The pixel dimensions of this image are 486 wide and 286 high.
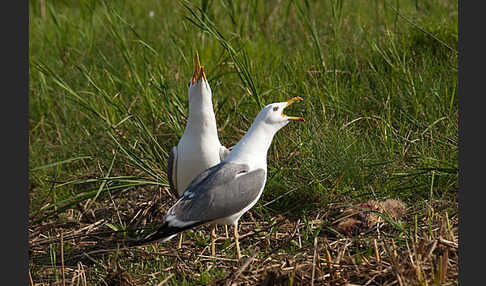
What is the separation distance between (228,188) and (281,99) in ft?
4.96

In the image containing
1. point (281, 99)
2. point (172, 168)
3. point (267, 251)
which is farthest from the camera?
point (281, 99)

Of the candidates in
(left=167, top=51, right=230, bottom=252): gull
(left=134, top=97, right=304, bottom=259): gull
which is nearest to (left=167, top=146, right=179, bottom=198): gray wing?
(left=167, top=51, right=230, bottom=252): gull

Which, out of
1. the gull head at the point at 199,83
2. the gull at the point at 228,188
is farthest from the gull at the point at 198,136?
the gull at the point at 228,188

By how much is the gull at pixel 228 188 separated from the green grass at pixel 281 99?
0.61 m

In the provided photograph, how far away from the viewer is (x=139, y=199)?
16.0 feet

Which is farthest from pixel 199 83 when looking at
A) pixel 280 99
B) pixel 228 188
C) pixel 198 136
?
pixel 280 99

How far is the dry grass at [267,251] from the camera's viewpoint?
10.6 ft

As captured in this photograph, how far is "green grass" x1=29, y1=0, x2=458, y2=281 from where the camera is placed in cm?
429

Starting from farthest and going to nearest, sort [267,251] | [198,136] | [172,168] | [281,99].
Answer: [281,99] < [172,168] < [198,136] < [267,251]

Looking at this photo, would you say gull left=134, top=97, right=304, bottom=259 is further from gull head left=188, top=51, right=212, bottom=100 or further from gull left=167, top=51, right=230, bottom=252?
gull head left=188, top=51, right=212, bottom=100

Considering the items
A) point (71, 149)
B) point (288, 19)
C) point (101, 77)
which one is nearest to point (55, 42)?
point (101, 77)

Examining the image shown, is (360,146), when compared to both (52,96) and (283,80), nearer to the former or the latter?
(283,80)

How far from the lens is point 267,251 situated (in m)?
3.87

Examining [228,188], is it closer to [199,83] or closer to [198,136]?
[198,136]
